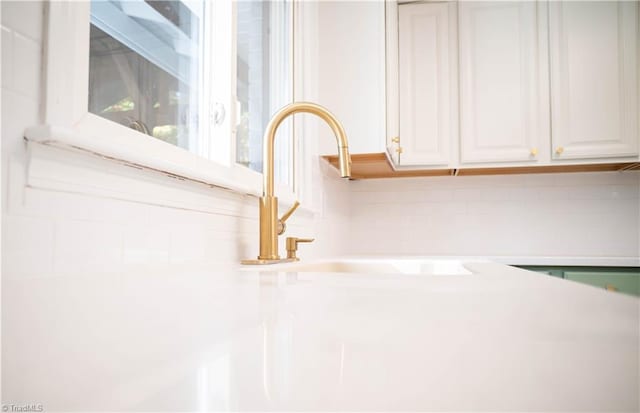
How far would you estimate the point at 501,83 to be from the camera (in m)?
2.38

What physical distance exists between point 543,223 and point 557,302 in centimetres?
243

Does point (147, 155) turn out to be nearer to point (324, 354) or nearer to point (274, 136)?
point (274, 136)

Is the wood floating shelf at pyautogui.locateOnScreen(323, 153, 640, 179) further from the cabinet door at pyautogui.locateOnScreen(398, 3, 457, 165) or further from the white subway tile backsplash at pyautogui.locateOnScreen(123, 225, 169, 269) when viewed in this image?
the white subway tile backsplash at pyautogui.locateOnScreen(123, 225, 169, 269)

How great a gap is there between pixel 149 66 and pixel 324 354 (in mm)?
958

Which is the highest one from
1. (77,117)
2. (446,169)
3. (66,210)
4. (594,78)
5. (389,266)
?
(594,78)

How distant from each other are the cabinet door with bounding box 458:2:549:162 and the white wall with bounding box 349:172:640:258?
1.18ft

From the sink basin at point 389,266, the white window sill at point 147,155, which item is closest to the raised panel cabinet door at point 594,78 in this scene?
the sink basin at point 389,266

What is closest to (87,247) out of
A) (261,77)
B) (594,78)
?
(261,77)

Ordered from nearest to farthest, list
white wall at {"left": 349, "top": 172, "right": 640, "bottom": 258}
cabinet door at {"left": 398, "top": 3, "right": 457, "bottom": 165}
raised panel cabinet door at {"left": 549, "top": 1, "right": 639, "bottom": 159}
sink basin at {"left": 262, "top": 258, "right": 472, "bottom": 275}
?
sink basin at {"left": 262, "top": 258, "right": 472, "bottom": 275}, raised panel cabinet door at {"left": 549, "top": 1, "right": 639, "bottom": 159}, cabinet door at {"left": 398, "top": 3, "right": 457, "bottom": 165}, white wall at {"left": 349, "top": 172, "right": 640, "bottom": 258}

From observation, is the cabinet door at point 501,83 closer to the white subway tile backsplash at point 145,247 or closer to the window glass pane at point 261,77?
the window glass pane at point 261,77

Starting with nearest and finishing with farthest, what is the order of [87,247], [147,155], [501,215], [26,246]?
[26,246], [87,247], [147,155], [501,215]

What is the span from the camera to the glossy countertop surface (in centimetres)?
18

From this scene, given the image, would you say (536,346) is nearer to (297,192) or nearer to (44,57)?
(44,57)

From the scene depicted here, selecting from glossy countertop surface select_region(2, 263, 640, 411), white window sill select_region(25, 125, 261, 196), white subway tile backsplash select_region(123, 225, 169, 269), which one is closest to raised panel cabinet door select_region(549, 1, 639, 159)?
white window sill select_region(25, 125, 261, 196)
